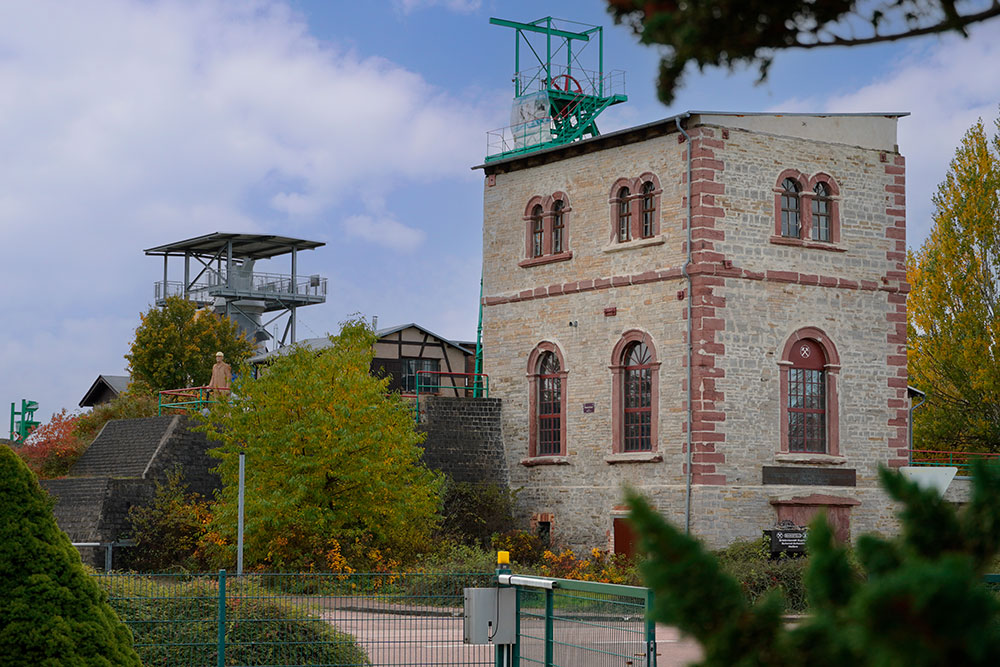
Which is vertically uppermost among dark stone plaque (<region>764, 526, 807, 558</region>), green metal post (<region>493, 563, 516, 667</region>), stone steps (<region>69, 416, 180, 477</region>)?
stone steps (<region>69, 416, 180, 477</region>)

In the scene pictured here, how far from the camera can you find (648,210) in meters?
27.2

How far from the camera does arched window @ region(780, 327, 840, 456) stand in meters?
26.8

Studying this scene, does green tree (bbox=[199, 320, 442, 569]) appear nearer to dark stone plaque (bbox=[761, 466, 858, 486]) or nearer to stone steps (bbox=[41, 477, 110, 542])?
stone steps (bbox=[41, 477, 110, 542])

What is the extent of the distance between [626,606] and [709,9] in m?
5.20

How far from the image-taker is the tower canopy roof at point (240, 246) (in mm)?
57406

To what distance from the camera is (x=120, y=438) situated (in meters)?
28.6

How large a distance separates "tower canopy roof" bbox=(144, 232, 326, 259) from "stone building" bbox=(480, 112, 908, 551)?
Result: 30612 millimetres

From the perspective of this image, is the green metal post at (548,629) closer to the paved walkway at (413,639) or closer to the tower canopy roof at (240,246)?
the paved walkway at (413,639)

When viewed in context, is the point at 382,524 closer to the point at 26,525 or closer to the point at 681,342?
the point at 681,342

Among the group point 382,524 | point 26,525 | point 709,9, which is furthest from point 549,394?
point 709,9

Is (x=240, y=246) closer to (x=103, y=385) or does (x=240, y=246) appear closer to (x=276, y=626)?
(x=103, y=385)

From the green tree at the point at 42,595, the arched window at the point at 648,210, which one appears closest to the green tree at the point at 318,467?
the arched window at the point at 648,210

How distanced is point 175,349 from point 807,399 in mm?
27117

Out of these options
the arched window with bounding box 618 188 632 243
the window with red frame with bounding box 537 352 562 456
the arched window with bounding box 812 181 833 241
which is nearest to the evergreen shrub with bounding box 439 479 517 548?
the window with red frame with bounding box 537 352 562 456
